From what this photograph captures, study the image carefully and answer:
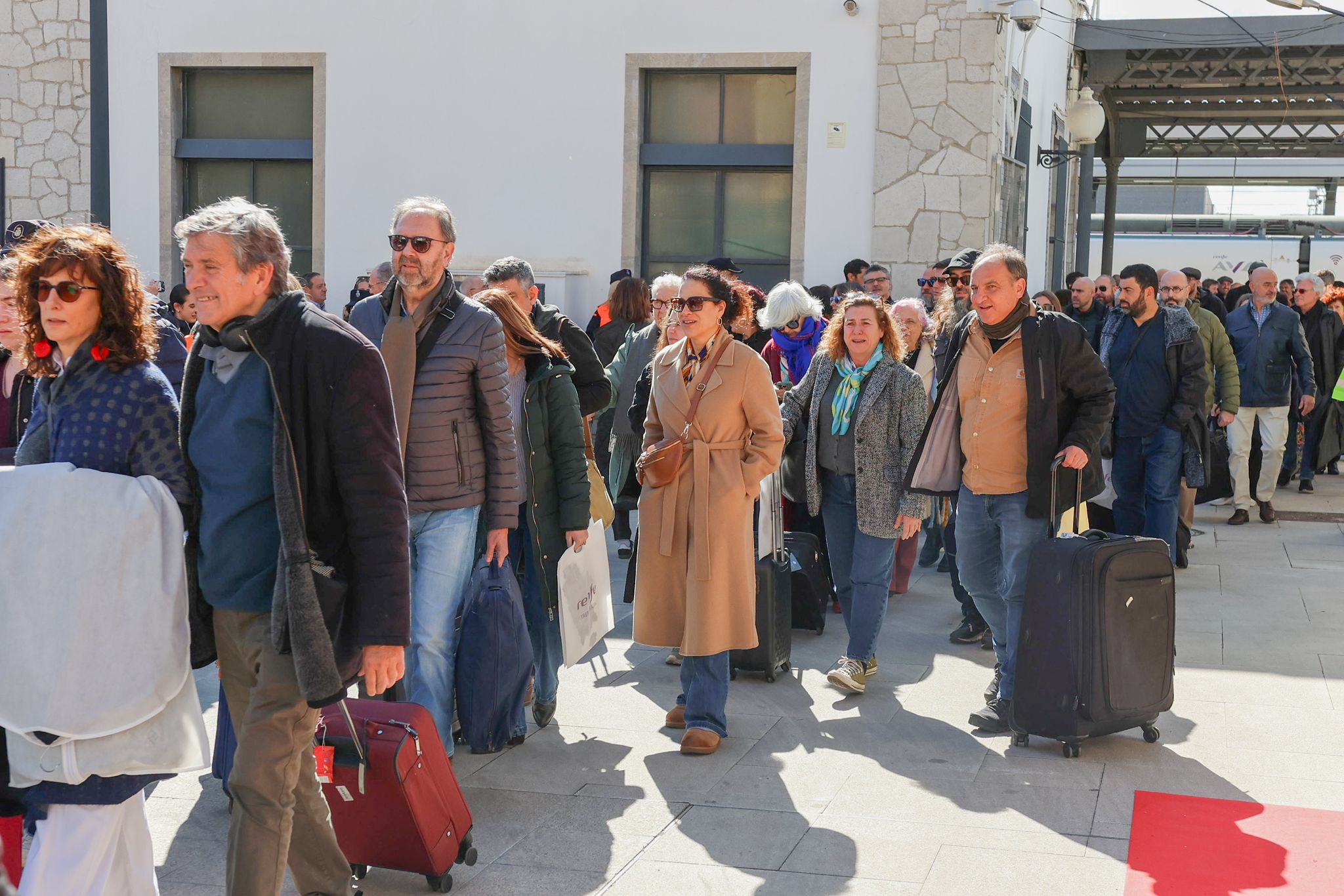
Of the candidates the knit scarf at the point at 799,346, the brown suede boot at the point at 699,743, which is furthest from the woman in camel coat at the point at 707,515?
the knit scarf at the point at 799,346

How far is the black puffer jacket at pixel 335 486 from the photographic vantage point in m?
3.07

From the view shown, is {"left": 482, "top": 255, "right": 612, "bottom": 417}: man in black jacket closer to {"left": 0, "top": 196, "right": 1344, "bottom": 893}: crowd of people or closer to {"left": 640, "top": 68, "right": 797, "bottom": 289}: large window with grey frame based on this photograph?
{"left": 0, "top": 196, "right": 1344, "bottom": 893}: crowd of people

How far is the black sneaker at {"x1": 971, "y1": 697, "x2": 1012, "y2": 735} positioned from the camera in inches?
221

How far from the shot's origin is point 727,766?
5.14 metres

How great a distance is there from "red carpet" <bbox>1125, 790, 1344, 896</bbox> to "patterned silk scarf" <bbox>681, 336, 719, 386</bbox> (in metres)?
2.18

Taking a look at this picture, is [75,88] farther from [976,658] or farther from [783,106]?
[976,658]

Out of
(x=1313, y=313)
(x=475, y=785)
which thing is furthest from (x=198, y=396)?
(x=1313, y=313)

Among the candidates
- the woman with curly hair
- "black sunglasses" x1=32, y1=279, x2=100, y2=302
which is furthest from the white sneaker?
"black sunglasses" x1=32, y1=279, x2=100, y2=302

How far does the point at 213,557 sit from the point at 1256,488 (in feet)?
33.6

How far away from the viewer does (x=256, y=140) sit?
14.5 m

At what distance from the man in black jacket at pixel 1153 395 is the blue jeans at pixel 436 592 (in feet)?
15.9

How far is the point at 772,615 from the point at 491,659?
180cm

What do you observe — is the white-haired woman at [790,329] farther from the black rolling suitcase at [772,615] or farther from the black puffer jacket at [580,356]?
the black puffer jacket at [580,356]

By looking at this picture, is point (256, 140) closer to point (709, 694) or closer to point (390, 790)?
point (709, 694)
